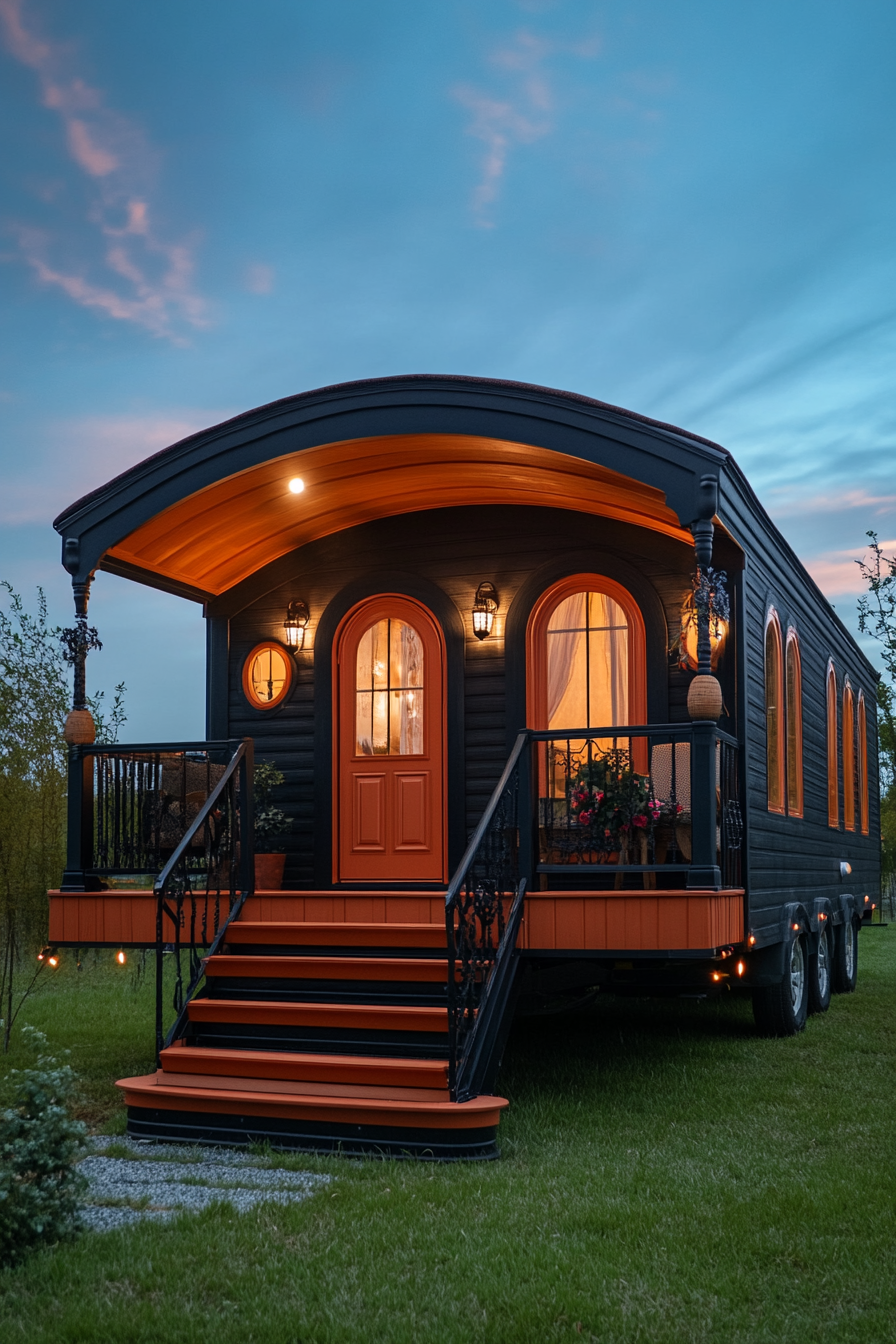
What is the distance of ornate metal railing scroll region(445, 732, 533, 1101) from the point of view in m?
5.57

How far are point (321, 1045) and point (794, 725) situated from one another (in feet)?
17.9

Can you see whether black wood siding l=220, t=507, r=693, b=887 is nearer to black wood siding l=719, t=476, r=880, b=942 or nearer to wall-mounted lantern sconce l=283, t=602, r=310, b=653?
wall-mounted lantern sconce l=283, t=602, r=310, b=653

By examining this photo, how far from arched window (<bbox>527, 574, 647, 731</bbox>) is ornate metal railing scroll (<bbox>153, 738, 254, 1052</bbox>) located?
219 centimetres

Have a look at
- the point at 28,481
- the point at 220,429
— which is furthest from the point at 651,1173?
the point at 28,481

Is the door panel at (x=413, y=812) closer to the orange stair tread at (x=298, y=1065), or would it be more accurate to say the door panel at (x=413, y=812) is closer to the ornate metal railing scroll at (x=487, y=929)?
the ornate metal railing scroll at (x=487, y=929)

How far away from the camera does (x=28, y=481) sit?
19.3 meters

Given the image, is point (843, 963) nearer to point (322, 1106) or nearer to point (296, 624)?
point (296, 624)

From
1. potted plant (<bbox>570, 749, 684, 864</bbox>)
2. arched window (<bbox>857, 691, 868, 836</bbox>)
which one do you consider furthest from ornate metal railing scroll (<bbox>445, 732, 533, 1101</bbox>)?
arched window (<bbox>857, 691, 868, 836</bbox>)

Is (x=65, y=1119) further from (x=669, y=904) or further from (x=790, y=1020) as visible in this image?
(x=790, y=1020)

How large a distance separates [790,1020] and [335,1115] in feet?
14.7

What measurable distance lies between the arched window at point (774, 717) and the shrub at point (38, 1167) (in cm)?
565

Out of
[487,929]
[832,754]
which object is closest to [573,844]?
[487,929]

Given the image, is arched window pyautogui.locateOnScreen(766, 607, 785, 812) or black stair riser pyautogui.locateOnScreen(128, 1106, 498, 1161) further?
arched window pyautogui.locateOnScreen(766, 607, 785, 812)

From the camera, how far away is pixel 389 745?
29.5 feet
